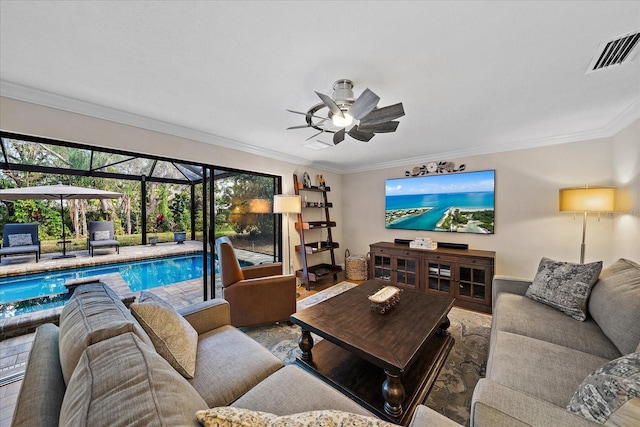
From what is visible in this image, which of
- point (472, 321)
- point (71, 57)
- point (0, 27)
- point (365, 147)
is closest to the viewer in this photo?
point (0, 27)

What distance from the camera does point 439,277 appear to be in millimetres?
3473

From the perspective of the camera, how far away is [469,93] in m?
1.96

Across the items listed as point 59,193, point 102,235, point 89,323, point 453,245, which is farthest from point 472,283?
point 102,235

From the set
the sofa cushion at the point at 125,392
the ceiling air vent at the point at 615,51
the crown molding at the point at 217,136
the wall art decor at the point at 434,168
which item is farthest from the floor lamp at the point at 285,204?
the ceiling air vent at the point at 615,51

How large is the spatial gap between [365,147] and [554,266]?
2.47m

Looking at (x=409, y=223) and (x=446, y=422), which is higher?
(x=409, y=223)

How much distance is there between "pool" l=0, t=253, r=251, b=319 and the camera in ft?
9.23

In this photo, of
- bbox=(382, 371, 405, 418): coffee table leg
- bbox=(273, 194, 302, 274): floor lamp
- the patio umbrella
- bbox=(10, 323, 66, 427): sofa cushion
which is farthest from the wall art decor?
the patio umbrella

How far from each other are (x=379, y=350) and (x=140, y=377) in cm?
128

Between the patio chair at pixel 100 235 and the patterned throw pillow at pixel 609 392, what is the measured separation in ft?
15.7

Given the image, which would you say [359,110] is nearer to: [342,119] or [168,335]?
[342,119]

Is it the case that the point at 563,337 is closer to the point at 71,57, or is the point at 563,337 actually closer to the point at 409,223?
the point at 409,223

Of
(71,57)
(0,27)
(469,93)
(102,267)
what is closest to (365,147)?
(469,93)

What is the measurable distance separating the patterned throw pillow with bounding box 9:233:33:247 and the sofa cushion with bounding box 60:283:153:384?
2297 millimetres
